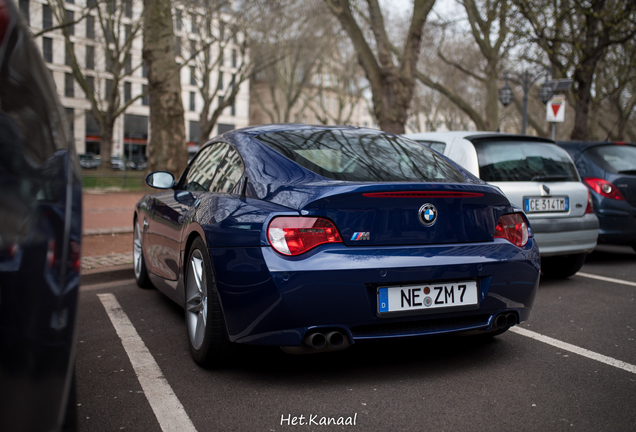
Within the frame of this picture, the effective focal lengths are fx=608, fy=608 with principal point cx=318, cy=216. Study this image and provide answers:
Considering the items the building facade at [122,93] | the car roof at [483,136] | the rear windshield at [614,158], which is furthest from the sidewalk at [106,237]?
the building facade at [122,93]

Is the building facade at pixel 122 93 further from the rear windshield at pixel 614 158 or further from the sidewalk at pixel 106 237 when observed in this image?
the rear windshield at pixel 614 158

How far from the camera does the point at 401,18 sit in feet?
110

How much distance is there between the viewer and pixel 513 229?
136 inches

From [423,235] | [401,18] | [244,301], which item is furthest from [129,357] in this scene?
[401,18]

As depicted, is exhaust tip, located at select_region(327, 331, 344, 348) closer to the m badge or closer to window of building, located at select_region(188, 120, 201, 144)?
the m badge

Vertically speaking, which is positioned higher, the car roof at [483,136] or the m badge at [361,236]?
the car roof at [483,136]

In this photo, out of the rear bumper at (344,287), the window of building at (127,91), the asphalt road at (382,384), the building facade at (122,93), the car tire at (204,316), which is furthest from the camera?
the window of building at (127,91)

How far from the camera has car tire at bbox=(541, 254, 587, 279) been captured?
20.9 ft

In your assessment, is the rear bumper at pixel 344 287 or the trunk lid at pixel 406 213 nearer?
the rear bumper at pixel 344 287

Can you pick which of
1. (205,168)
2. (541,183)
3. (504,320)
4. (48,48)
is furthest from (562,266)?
(48,48)

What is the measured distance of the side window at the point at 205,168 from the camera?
416cm

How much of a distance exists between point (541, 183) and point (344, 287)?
3735 millimetres

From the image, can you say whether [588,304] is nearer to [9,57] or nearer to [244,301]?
[244,301]

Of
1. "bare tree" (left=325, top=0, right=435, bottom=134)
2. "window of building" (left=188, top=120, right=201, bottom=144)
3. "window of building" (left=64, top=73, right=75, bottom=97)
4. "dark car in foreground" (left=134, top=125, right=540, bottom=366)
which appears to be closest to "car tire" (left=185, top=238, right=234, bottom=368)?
"dark car in foreground" (left=134, top=125, right=540, bottom=366)
